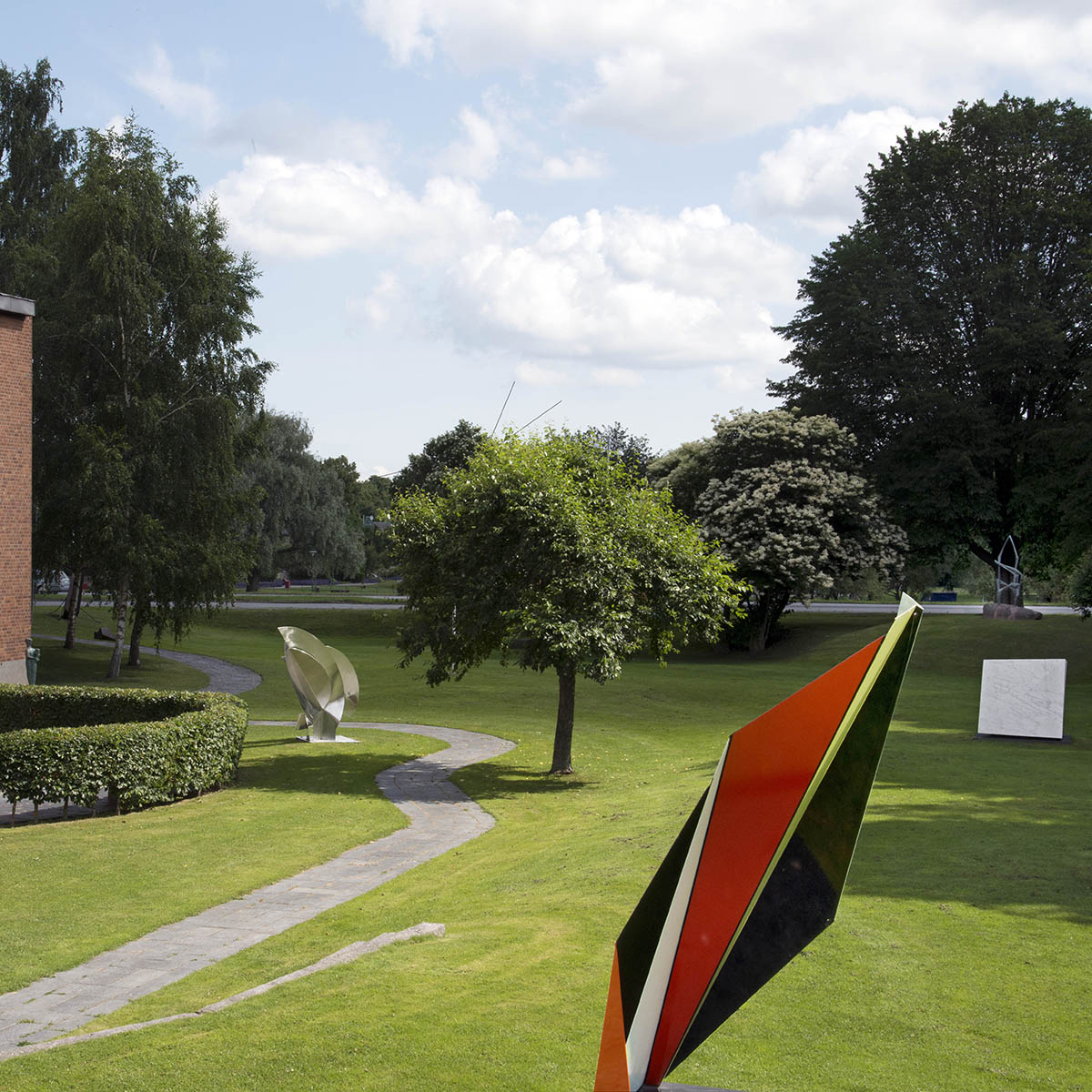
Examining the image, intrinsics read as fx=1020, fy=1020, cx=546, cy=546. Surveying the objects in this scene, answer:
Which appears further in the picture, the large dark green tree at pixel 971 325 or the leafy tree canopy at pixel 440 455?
the leafy tree canopy at pixel 440 455

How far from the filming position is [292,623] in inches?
1935

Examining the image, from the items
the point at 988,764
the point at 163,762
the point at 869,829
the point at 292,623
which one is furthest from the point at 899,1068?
the point at 292,623

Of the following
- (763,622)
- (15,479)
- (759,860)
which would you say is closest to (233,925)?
(759,860)

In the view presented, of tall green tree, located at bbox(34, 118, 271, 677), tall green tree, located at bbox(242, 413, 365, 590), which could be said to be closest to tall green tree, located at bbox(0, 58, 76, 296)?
tall green tree, located at bbox(34, 118, 271, 677)

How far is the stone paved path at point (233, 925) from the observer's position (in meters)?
7.79

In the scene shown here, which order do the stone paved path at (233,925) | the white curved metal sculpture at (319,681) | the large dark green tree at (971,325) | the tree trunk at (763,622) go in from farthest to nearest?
the tree trunk at (763,622)
the large dark green tree at (971,325)
the white curved metal sculpture at (319,681)
the stone paved path at (233,925)

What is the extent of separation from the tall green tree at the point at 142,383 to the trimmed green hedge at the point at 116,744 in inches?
473

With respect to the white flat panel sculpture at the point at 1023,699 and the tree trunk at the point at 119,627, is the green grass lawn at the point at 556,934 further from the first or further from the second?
the tree trunk at the point at 119,627

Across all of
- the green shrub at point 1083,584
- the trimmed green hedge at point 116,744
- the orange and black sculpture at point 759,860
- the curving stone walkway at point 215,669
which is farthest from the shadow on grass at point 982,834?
the curving stone walkway at point 215,669

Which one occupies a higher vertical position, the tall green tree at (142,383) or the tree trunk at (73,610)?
the tall green tree at (142,383)

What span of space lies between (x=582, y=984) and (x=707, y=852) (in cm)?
357

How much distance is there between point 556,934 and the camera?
8.30 m

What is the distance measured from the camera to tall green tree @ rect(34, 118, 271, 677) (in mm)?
30953

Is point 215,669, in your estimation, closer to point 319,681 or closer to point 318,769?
point 319,681
